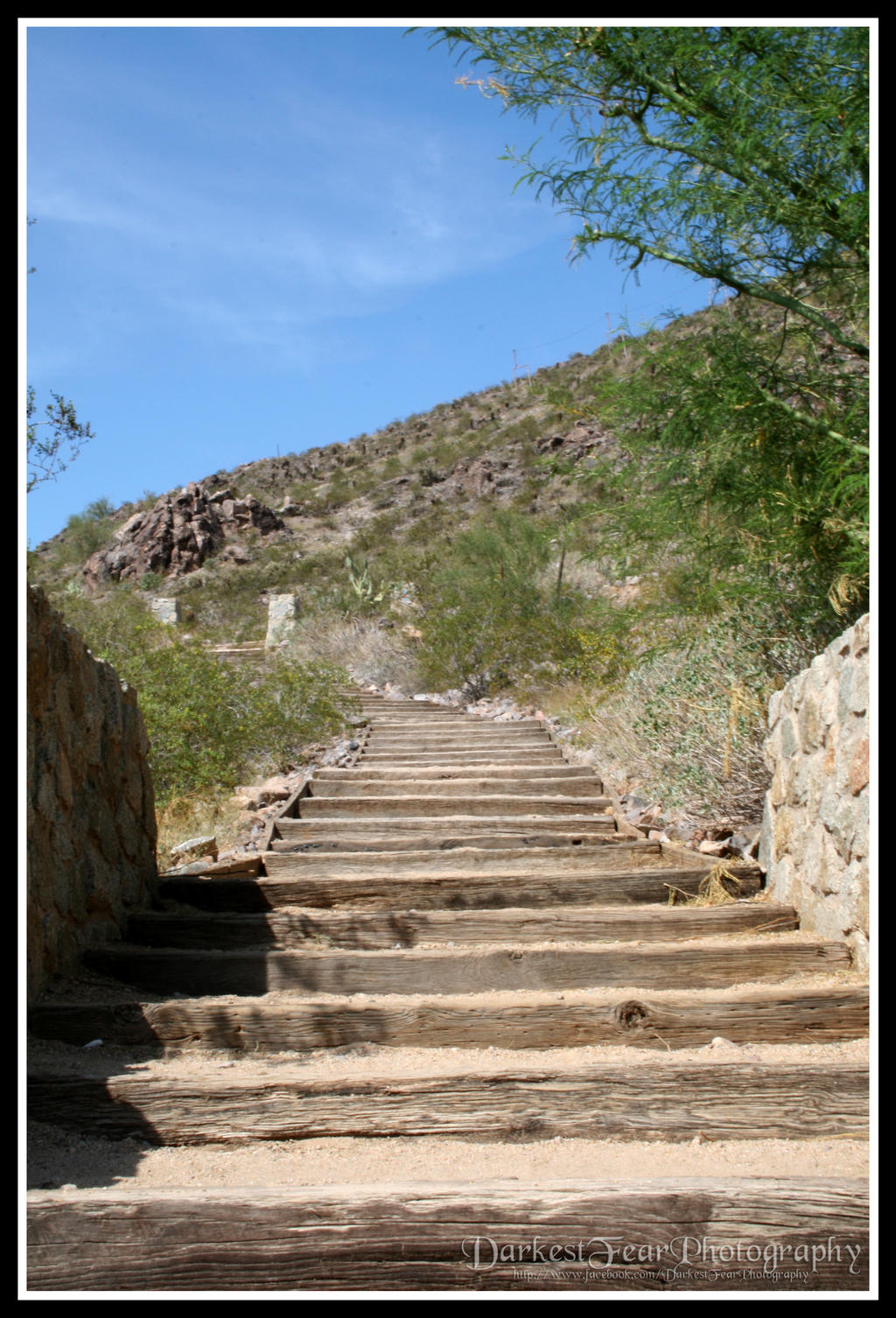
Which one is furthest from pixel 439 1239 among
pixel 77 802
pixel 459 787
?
pixel 459 787

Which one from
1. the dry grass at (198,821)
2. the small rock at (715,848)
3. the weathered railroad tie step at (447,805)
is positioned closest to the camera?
the small rock at (715,848)

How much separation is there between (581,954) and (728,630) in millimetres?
2663

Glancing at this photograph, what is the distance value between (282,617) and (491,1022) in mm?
17146

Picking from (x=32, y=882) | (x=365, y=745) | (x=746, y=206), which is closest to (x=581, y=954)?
(x=32, y=882)

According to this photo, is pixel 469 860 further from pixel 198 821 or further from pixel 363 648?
pixel 363 648

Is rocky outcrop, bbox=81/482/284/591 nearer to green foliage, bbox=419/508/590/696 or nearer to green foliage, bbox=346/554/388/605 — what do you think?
green foliage, bbox=346/554/388/605

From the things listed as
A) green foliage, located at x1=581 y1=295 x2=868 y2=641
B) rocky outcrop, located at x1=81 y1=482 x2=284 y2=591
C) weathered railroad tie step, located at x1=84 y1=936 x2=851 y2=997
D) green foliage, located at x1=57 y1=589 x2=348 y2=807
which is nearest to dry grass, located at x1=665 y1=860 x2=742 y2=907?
weathered railroad tie step, located at x1=84 y1=936 x2=851 y2=997

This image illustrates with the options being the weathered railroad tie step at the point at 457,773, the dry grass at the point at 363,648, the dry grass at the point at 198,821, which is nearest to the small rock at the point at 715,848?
the weathered railroad tie step at the point at 457,773

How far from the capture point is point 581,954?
353cm

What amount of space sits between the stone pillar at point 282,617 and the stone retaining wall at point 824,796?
15.2 metres

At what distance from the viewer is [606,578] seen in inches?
539

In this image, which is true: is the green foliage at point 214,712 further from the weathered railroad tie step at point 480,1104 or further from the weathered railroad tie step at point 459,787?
the weathered railroad tie step at point 480,1104

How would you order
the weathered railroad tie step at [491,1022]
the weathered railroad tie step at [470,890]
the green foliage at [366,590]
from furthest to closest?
the green foliage at [366,590] → the weathered railroad tie step at [470,890] → the weathered railroad tie step at [491,1022]

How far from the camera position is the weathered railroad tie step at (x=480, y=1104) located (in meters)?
2.57
